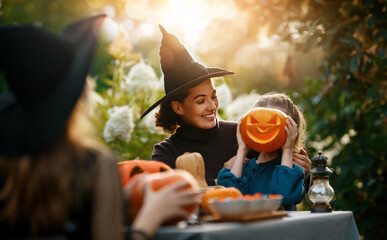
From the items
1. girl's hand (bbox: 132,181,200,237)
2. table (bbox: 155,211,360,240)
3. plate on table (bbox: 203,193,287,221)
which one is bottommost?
table (bbox: 155,211,360,240)

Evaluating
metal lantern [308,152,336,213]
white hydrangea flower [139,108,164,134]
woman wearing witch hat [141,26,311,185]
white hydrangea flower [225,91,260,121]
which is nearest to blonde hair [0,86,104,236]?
metal lantern [308,152,336,213]

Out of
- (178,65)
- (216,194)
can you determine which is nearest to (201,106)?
(178,65)

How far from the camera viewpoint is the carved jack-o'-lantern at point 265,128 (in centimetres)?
262

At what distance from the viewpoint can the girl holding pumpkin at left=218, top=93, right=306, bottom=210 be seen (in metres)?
2.57

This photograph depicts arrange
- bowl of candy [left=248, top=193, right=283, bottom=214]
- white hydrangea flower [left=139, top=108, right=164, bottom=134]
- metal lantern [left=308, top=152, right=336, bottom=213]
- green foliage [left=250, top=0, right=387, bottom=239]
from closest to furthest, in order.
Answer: bowl of candy [left=248, top=193, right=283, bottom=214], metal lantern [left=308, top=152, right=336, bottom=213], green foliage [left=250, top=0, right=387, bottom=239], white hydrangea flower [left=139, top=108, right=164, bottom=134]

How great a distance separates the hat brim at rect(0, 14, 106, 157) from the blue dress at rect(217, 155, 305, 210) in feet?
4.61

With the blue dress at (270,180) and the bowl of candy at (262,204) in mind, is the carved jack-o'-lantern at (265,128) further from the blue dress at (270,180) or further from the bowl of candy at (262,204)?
the bowl of candy at (262,204)

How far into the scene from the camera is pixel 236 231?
1.72 m

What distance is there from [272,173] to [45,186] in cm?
163

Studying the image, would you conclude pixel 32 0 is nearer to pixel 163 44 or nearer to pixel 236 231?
pixel 163 44

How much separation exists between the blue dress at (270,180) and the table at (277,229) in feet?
0.95

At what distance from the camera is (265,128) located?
8.63 ft

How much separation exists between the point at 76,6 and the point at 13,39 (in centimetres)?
1118

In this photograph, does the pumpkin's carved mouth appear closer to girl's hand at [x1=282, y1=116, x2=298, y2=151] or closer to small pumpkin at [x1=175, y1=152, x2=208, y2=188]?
girl's hand at [x1=282, y1=116, x2=298, y2=151]
